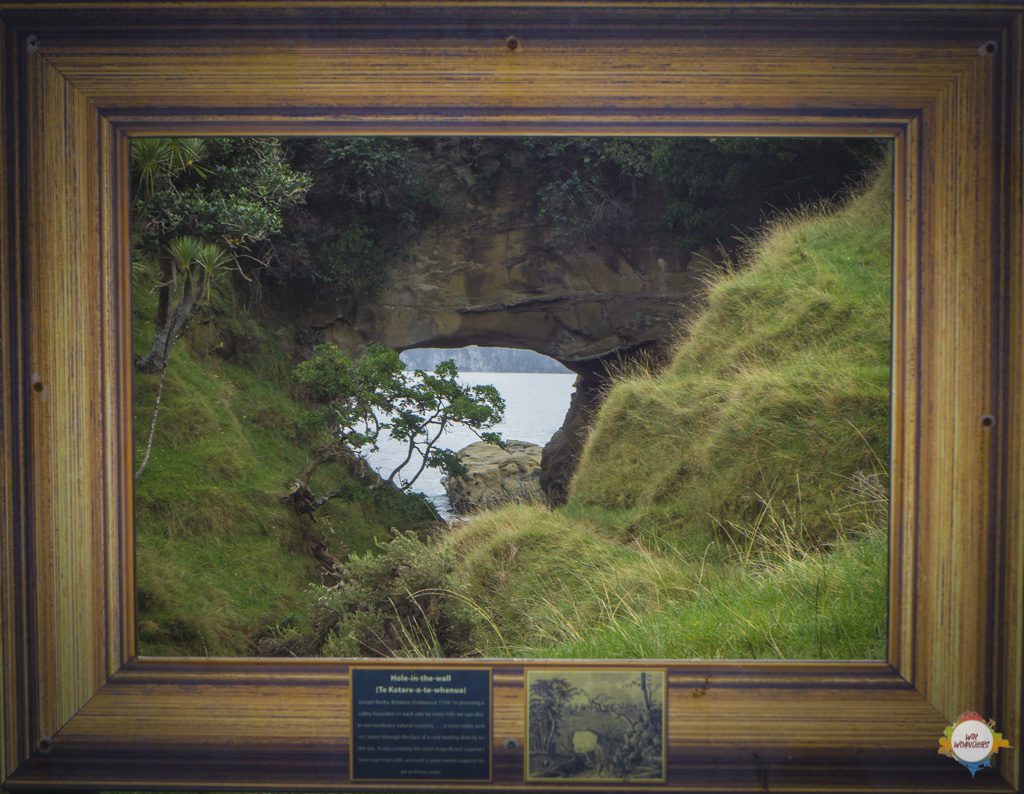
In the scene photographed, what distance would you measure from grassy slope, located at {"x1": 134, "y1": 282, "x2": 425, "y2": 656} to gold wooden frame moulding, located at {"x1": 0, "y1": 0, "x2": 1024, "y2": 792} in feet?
4.16

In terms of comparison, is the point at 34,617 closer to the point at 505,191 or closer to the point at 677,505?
the point at 677,505

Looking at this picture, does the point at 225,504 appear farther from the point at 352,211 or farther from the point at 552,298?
the point at 552,298

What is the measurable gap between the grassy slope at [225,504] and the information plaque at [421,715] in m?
1.56

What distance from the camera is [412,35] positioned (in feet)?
6.42

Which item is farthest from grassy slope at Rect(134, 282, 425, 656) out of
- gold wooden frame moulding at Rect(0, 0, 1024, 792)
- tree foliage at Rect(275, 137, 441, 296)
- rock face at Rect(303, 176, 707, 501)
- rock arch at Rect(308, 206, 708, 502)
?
rock arch at Rect(308, 206, 708, 502)

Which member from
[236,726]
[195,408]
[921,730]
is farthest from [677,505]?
[236,726]

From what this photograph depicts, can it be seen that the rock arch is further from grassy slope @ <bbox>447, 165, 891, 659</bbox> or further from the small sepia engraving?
the small sepia engraving

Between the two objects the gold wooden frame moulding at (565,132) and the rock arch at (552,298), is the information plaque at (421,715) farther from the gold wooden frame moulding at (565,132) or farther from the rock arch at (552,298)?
the rock arch at (552,298)

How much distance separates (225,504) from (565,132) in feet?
12.7

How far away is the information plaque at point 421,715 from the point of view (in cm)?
201

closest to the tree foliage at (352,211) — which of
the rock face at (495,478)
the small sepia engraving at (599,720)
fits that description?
the rock face at (495,478)

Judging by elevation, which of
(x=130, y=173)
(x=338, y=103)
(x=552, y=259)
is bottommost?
(x=130, y=173)

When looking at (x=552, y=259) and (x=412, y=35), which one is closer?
(x=412, y=35)

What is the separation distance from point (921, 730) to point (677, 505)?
396cm
